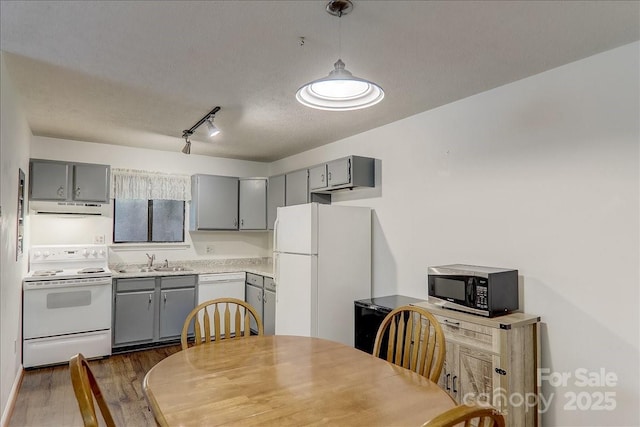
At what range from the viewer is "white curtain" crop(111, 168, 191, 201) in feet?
16.0

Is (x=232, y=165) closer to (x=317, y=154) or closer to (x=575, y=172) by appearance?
(x=317, y=154)

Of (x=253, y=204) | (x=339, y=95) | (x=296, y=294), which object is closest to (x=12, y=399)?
(x=296, y=294)

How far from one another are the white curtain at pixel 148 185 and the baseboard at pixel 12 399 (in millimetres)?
2074

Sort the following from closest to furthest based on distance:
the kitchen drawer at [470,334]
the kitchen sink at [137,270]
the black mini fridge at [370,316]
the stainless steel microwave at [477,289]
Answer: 1. the kitchen drawer at [470,334]
2. the stainless steel microwave at [477,289]
3. the black mini fridge at [370,316]
4. the kitchen sink at [137,270]

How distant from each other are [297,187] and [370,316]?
6.17ft

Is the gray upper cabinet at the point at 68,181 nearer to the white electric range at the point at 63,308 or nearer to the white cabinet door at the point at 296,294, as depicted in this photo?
the white electric range at the point at 63,308

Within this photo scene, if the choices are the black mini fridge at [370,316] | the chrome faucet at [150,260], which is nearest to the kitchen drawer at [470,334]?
the black mini fridge at [370,316]

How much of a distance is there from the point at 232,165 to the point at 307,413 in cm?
471

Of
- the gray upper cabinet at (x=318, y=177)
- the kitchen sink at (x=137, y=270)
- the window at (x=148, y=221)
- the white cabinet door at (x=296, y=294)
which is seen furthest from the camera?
the window at (x=148, y=221)

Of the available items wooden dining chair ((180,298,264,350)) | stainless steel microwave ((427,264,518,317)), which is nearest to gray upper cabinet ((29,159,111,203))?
wooden dining chair ((180,298,264,350))

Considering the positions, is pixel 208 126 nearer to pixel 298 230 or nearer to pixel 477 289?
pixel 298 230

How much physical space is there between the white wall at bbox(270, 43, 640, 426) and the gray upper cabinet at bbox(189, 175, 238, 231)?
2.79m

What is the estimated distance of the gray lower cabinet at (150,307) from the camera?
4.49 m

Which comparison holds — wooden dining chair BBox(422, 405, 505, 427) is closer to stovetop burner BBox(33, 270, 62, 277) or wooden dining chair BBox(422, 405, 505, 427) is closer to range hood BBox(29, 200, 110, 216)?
stovetop burner BBox(33, 270, 62, 277)
